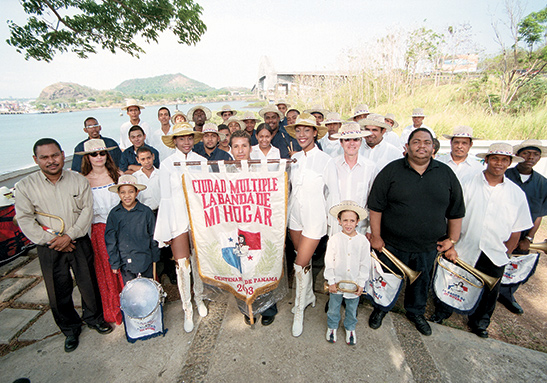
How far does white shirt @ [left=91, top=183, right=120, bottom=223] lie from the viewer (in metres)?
3.19

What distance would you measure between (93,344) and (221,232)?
1922 millimetres

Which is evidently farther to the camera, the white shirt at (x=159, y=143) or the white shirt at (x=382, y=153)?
the white shirt at (x=159, y=143)

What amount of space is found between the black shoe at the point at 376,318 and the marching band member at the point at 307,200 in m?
0.80

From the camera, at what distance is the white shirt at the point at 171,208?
2910mm

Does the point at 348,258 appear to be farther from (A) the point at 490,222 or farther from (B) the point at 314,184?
(A) the point at 490,222

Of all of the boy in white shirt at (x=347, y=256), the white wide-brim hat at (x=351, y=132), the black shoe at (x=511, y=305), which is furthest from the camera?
the black shoe at (x=511, y=305)

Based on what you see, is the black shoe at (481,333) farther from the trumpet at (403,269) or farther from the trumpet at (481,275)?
the trumpet at (403,269)

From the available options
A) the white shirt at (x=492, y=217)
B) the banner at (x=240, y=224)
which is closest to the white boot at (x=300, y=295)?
the banner at (x=240, y=224)

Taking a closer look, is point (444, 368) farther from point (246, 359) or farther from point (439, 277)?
point (246, 359)

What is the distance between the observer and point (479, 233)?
2934 millimetres

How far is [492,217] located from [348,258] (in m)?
1.72

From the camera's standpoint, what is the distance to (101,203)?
3.20 m

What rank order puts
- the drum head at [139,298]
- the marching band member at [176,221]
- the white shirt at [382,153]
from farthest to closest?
the white shirt at [382,153]
the marching band member at [176,221]
the drum head at [139,298]

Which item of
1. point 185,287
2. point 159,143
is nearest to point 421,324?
point 185,287
